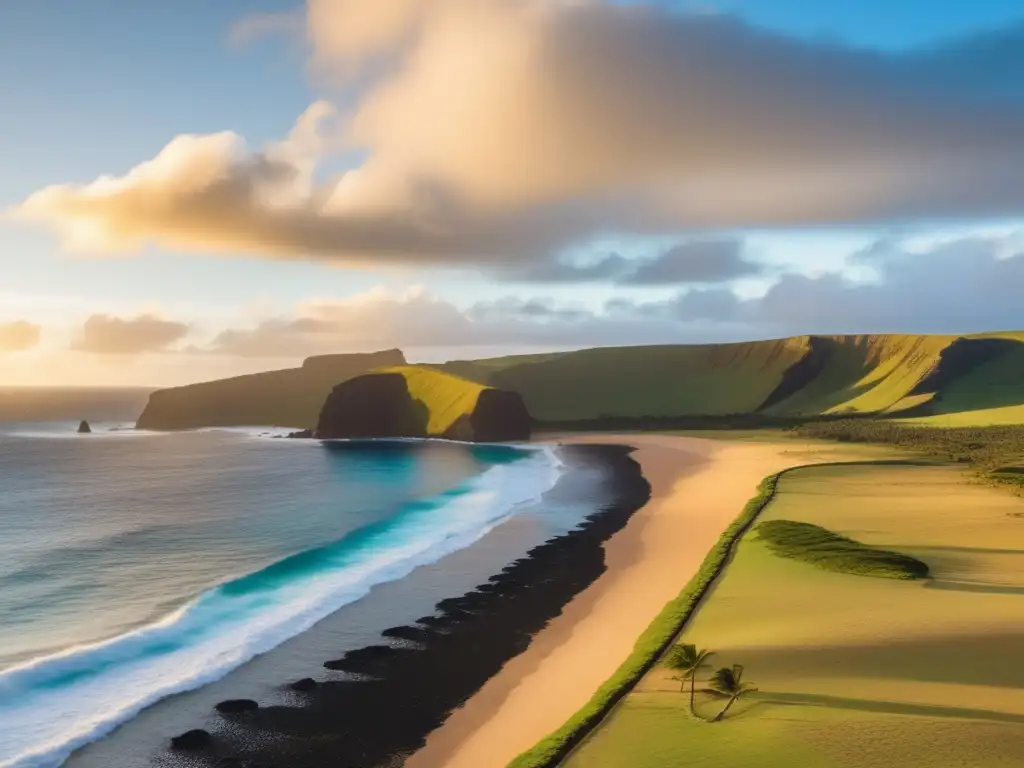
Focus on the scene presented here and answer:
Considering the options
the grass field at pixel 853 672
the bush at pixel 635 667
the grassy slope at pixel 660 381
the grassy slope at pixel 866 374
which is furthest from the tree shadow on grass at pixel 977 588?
the grassy slope at pixel 660 381

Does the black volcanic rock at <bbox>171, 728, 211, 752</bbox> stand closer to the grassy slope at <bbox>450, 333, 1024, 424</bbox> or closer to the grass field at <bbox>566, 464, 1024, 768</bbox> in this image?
the grass field at <bbox>566, 464, 1024, 768</bbox>

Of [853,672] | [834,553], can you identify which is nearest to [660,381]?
[834,553]

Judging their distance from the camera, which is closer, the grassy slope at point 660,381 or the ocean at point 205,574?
the ocean at point 205,574

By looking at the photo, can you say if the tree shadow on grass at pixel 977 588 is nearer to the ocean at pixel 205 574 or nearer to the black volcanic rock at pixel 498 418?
the ocean at pixel 205 574

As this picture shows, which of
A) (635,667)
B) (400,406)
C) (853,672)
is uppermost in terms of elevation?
(400,406)

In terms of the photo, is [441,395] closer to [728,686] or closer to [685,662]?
[685,662]
